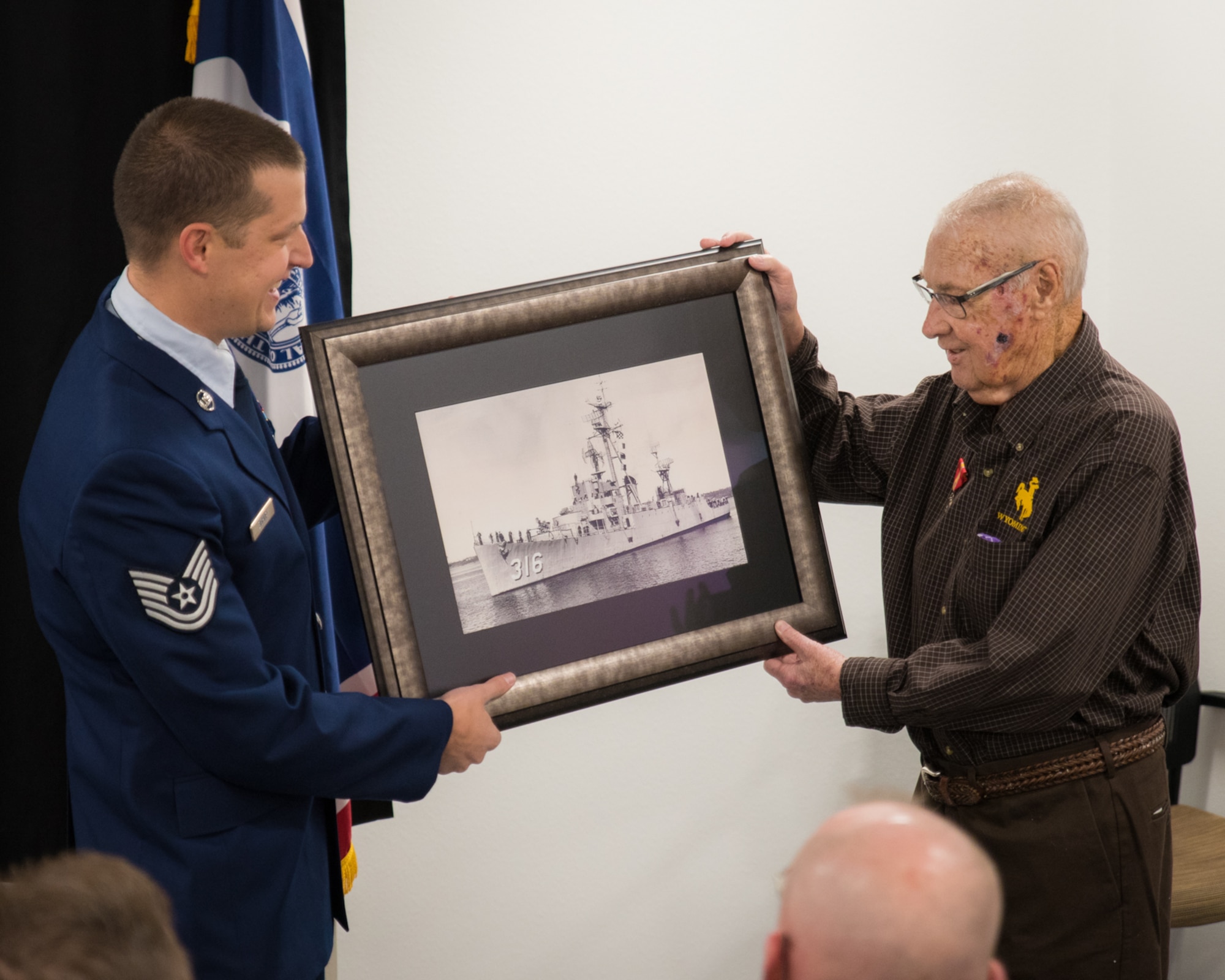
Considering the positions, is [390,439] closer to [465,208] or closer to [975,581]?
[975,581]

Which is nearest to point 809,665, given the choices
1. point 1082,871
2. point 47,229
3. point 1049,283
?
point 1082,871

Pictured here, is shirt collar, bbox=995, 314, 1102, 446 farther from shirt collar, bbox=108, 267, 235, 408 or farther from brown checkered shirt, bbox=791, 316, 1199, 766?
shirt collar, bbox=108, 267, 235, 408

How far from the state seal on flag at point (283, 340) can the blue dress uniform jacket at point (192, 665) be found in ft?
1.83

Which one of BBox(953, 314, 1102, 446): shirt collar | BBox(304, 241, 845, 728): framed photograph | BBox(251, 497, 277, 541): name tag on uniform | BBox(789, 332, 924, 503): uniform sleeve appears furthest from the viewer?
BBox(789, 332, 924, 503): uniform sleeve

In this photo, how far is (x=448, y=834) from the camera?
121 inches

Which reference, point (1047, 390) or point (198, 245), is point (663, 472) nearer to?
point (1047, 390)

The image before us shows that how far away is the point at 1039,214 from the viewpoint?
71.9 inches

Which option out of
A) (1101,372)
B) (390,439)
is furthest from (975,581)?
(390,439)

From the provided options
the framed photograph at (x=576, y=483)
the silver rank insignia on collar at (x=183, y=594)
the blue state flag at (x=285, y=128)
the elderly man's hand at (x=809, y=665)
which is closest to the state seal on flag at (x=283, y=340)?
the blue state flag at (x=285, y=128)

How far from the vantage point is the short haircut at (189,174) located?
5.21 ft

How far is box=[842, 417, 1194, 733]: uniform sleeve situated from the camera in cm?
176

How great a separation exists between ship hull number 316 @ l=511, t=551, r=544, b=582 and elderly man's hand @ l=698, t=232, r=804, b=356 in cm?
57

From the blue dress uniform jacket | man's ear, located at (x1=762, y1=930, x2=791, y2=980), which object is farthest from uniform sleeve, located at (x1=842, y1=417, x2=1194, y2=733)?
man's ear, located at (x1=762, y1=930, x2=791, y2=980)

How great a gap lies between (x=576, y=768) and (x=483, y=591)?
4.82 feet
